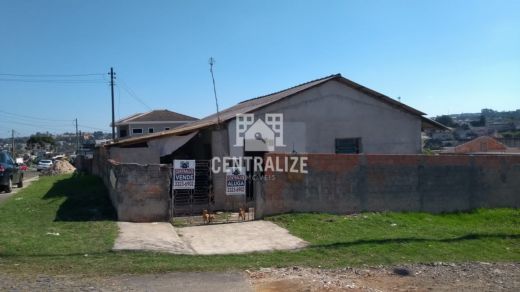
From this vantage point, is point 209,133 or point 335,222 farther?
point 209,133

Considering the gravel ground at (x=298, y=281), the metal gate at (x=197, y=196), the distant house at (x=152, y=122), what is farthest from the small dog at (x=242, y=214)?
the distant house at (x=152, y=122)

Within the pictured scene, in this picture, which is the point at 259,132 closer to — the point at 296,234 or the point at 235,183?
the point at 235,183

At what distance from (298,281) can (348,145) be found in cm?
1130

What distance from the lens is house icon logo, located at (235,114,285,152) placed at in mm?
16719

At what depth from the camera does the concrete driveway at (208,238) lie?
33.8 ft

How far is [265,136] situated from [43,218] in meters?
7.40

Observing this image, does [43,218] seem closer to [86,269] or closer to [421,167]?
[86,269]

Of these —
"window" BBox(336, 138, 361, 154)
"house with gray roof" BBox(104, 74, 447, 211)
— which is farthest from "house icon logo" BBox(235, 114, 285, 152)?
"window" BBox(336, 138, 361, 154)

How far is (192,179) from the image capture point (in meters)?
14.3

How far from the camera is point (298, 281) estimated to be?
771 cm

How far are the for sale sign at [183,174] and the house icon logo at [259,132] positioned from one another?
2753 millimetres

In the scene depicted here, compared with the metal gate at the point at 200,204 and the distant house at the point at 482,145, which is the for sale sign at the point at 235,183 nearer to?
the metal gate at the point at 200,204

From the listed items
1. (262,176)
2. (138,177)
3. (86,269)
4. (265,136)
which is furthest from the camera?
(265,136)

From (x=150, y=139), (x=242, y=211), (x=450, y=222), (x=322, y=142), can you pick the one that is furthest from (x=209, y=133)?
(x=450, y=222)
